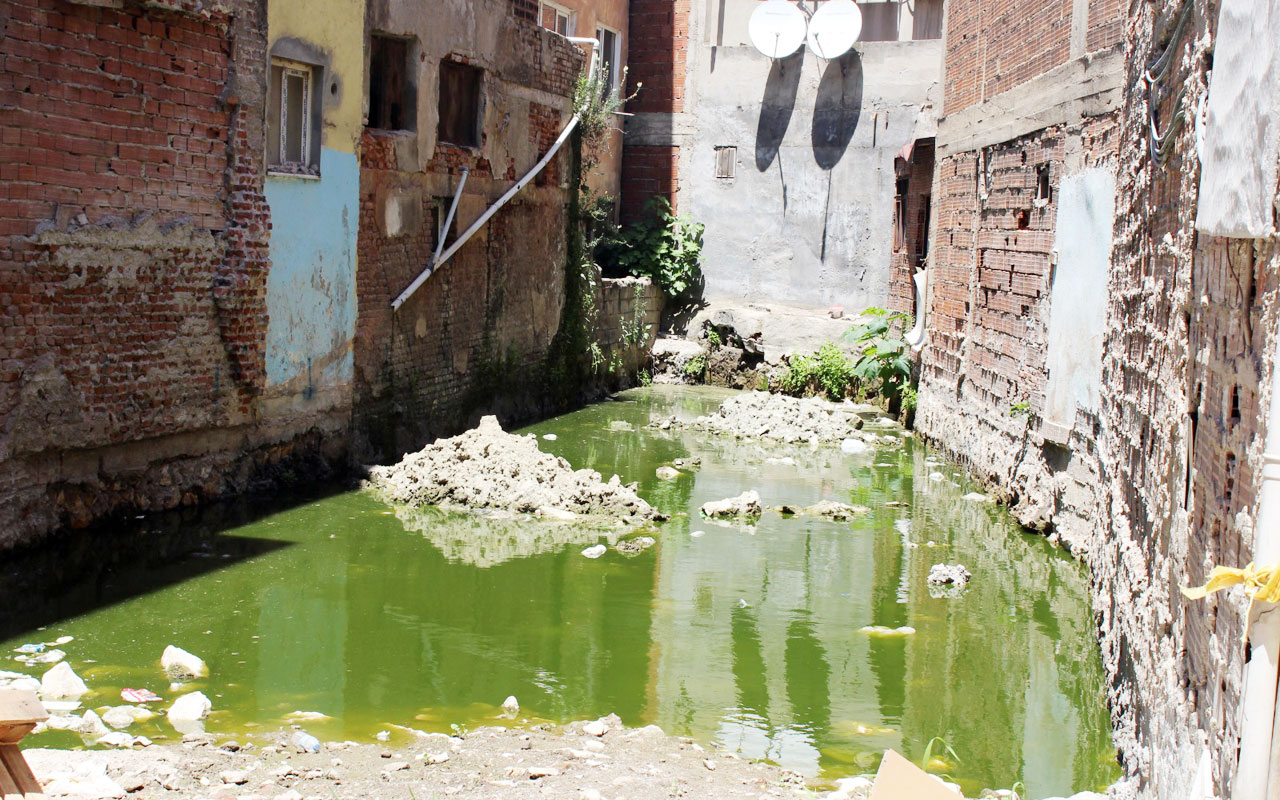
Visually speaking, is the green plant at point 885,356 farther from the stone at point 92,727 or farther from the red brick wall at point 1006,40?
the stone at point 92,727

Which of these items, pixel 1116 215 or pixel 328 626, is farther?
pixel 1116 215

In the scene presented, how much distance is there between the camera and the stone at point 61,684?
18.5ft

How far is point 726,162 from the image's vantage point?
19516 mm

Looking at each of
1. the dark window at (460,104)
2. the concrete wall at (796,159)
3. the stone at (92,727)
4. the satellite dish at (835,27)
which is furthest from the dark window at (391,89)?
the concrete wall at (796,159)

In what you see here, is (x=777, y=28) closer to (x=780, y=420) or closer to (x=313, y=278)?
(x=780, y=420)

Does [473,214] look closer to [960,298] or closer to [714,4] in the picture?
[960,298]

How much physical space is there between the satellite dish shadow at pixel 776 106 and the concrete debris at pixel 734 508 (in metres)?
9.96

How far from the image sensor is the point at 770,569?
886cm

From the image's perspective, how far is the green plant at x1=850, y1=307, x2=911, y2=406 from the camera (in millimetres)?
16062

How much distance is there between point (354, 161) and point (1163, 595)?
8102 millimetres

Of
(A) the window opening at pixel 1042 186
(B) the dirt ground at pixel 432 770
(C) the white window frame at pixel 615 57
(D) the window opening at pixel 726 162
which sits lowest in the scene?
(B) the dirt ground at pixel 432 770

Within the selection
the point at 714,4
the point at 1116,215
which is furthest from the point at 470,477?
the point at 714,4

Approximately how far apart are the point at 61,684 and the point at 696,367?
13.5 metres

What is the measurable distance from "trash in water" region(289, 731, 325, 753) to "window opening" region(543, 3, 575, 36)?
44.8ft
